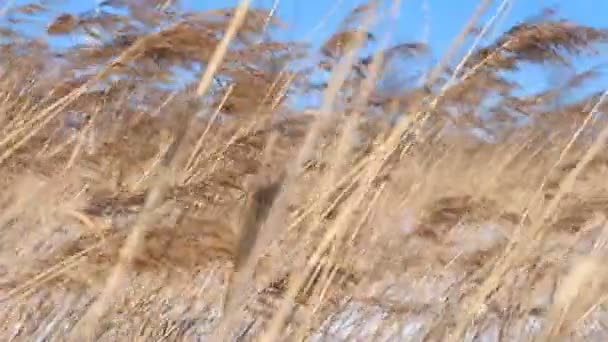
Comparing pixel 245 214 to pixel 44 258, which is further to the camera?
pixel 44 258

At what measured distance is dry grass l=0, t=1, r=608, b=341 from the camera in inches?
51.9

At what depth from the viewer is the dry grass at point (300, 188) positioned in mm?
1319

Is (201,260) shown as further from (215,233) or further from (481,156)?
(481,156)

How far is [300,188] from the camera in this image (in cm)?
155

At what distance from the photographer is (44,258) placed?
142cm

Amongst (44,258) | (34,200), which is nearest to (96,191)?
(34,200)

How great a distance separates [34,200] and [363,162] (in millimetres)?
612

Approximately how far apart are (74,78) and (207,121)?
1.45ft

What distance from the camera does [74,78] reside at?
1998 millimetres

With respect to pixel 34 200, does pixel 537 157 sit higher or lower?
higher

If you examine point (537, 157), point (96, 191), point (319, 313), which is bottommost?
point (319, 313)

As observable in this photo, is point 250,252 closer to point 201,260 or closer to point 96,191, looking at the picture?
point 201,260

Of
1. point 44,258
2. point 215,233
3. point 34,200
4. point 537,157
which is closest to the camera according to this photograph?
point 215,233

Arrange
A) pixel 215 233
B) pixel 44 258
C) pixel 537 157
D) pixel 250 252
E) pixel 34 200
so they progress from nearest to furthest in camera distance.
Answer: pixel 250 252 < pixel 215 233 < pixel 44 258 < pixel 34 200 < pixel 537 157
